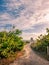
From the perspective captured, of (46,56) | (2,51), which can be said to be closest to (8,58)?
(2,51)

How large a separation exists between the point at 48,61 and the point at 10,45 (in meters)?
3.14

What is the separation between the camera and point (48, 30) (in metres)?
18.8

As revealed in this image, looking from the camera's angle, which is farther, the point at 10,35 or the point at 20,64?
the point at 10,35

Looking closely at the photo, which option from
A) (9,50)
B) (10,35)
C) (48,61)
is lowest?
(48,61)

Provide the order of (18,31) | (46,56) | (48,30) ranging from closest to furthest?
(46,56) → (18,31) → (48,30)

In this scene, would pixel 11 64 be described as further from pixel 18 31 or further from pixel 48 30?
pixel 48 30

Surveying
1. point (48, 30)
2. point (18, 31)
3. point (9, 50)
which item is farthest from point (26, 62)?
point (48, 30)

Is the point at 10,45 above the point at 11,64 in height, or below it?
above

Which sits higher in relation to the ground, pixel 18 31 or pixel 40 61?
pixel 18 31

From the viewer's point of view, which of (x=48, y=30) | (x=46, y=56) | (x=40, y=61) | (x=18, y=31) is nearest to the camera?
(x=40, y=61)

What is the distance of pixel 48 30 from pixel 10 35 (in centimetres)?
432

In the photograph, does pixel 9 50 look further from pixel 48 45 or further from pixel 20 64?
pixel 48 45

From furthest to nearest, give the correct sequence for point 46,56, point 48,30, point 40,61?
1. point 48,30
2. point 46,56
3. point 40,61

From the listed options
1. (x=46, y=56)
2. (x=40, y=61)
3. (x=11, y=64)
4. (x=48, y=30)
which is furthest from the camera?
(x=48, y=30)
